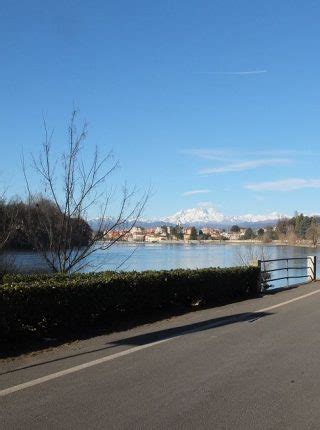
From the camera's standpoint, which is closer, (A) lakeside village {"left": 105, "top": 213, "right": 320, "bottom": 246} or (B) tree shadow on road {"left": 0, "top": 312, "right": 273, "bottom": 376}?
(B) tree shadow on road {"left": 0, "top": 312, "right": 273, "bottom": 376}

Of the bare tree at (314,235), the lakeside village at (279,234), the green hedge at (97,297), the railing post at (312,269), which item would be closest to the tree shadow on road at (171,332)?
the green hedge at (97,297)

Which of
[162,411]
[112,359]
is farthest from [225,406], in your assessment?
[112,359]

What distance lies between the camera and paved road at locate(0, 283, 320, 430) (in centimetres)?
474

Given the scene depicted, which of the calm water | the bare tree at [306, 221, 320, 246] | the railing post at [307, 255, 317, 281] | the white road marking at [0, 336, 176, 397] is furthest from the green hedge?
the bare tree at [306, 221, 320, 246]

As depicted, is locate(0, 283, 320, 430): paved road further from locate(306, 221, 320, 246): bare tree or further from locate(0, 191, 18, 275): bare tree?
locate(306, 221, 320, 246): bare tree

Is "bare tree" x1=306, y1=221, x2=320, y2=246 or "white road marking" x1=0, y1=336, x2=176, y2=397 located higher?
"bare tree" x1=306, y1=221, x2=320, y2=246

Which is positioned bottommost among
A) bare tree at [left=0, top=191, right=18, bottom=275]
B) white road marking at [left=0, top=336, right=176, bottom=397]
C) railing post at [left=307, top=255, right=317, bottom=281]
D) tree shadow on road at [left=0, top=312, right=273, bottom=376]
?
tree shadow on road at [left=0, top=312, right=273, bottom=376]

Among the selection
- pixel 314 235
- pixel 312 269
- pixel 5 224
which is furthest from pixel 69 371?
pixel 314 235

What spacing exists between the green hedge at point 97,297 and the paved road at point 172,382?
815mm

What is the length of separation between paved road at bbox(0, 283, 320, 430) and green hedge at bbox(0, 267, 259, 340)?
815mm

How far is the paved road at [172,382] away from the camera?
15.6ft

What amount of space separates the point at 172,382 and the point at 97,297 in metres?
4.26

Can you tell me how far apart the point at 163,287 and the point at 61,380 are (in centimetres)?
655

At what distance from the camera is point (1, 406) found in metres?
5.06
